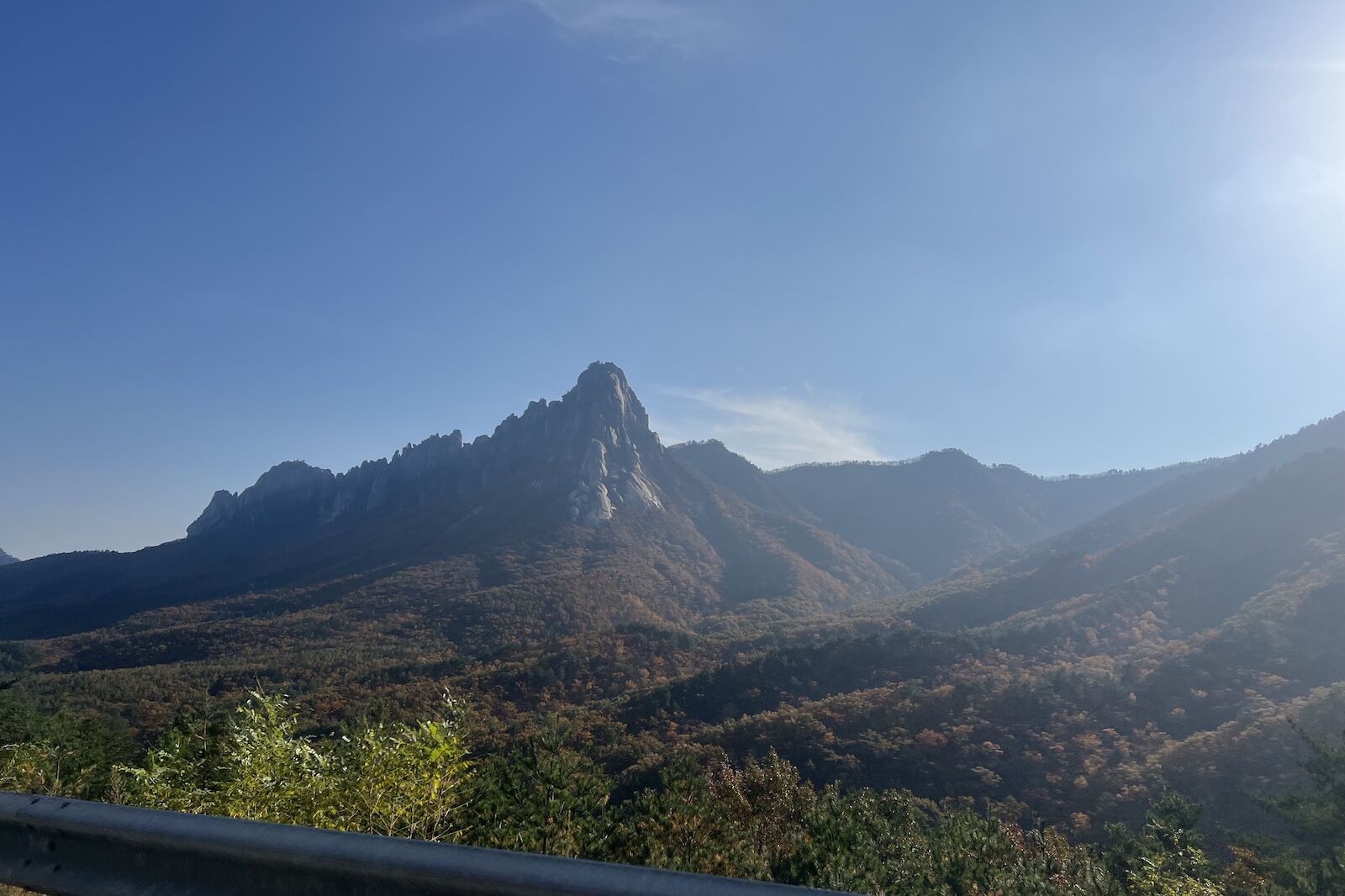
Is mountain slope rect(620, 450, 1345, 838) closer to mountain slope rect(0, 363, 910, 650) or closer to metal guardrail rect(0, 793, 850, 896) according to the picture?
mountain slope rect(0, 363, 910, 650)

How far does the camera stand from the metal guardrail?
230 cm

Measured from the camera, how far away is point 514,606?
97.9 m

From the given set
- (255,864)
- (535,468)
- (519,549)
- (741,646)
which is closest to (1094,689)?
(741,646)

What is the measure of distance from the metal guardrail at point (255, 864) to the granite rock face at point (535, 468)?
14128 centimetres

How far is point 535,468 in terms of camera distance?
16750 cm

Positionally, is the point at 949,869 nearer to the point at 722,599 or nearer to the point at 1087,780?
the point at 1087,780

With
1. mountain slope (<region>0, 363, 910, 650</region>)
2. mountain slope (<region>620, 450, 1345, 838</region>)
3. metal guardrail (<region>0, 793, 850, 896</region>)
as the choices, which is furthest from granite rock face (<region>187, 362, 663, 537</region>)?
metal guardrail (<region>0, 793, 850, 896</region>)

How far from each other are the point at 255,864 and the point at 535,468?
553 ft

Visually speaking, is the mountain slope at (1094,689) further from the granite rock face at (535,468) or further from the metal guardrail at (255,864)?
the granite rock face at (535,468)

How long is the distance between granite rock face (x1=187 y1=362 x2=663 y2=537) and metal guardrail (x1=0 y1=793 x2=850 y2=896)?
14128cm

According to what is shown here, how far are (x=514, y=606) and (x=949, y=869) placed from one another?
287 feet

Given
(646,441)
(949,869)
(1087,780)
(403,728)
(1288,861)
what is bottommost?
(1087,780)

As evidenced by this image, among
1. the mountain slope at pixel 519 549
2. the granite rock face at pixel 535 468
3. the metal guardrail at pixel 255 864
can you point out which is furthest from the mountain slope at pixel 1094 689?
the granite rock face at pixel 535 468

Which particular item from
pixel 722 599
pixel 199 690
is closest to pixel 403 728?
pixel 199 690
